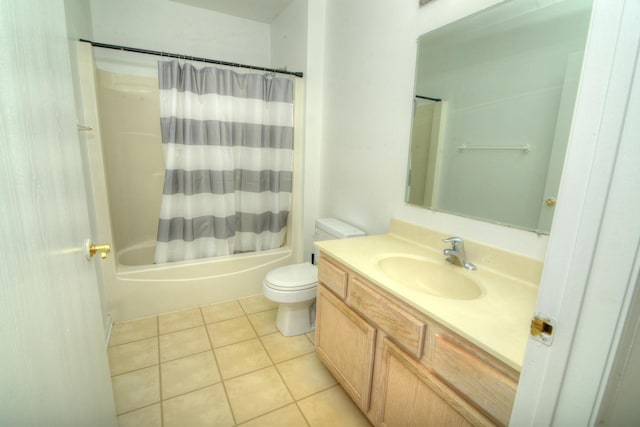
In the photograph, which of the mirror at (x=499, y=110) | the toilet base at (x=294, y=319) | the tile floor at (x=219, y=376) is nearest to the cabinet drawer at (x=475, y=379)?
the mirror at (x=499, y=110)

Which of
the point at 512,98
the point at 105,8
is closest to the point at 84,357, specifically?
the point at 512,98

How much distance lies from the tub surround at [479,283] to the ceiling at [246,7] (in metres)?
2.31

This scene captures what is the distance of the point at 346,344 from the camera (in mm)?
1371

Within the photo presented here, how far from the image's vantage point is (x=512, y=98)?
1164mm

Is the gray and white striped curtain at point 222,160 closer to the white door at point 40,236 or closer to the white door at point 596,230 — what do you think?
the white door at point 40,236

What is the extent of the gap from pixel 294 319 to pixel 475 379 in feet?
4.55

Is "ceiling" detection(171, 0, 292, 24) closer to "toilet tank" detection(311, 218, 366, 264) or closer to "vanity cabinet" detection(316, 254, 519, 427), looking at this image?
"toilet tank" detection(311, 218, 366, 264)

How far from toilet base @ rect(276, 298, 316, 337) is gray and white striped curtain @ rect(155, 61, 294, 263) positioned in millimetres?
789

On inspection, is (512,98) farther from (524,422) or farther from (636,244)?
(524,422)

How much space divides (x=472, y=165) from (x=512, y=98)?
1.02ft

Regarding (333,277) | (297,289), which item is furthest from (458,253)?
(297,289)

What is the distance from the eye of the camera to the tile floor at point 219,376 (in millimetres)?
1386

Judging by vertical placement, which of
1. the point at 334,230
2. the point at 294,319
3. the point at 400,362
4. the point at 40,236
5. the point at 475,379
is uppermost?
the point at 40,236

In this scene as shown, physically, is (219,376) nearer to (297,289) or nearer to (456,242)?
(297,289)
